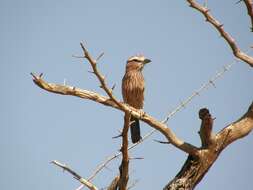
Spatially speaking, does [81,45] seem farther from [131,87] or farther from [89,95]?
[131,87]

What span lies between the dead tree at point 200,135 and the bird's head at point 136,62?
10.0 feet

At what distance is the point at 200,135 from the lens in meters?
4.68

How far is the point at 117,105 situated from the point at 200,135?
3.14 feet

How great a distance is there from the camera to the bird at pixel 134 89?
291 inches

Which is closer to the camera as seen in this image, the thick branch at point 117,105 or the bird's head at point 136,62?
the thick branch at point 117,105

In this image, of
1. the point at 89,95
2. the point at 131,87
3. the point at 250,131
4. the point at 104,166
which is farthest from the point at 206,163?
the point at 131,87

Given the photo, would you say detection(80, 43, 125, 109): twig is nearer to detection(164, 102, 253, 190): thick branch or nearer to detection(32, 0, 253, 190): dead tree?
detection(32, 0, 253, 190): dead tree

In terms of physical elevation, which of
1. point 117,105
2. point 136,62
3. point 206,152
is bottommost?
point 206,152

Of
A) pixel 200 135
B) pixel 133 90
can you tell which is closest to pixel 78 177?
pixel 200 135

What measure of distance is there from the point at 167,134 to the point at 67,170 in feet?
3.42

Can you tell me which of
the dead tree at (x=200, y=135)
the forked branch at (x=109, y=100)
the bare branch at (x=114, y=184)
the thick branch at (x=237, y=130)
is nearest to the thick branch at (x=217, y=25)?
the dead tree at (x=200, y=135)

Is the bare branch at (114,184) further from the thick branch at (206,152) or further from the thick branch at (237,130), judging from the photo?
the thick branch at (237,130)

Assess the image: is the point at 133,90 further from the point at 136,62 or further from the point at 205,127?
the point at 205,127

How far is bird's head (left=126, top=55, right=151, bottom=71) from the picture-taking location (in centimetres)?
777
